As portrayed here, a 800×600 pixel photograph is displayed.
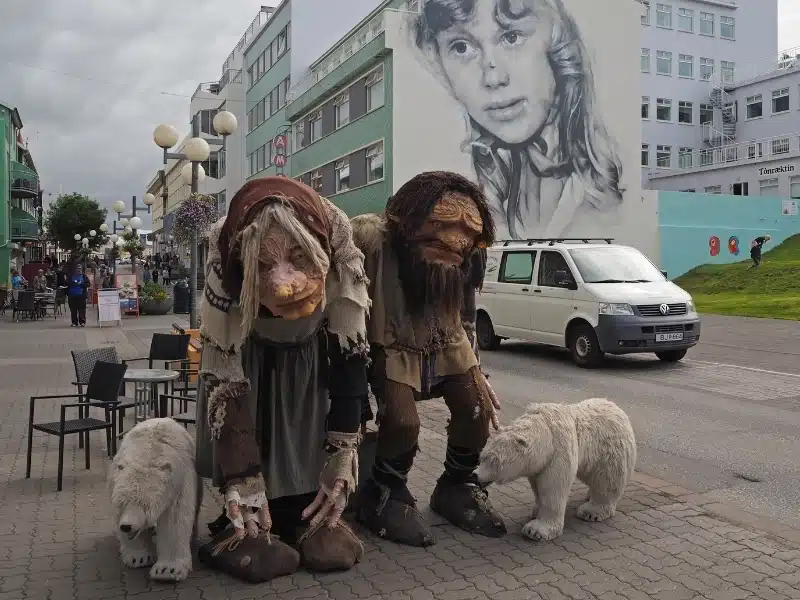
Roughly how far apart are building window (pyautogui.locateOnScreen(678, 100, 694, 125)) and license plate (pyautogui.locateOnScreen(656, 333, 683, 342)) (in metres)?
43.8

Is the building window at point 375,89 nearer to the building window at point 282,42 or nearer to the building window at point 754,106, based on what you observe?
the building window at point 282,42

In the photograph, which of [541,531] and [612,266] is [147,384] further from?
[612,266]

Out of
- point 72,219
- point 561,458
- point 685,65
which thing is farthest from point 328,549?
point 72,219

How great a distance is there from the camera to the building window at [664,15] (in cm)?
5125

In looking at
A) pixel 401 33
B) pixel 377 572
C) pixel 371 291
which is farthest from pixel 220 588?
pixel 401 33

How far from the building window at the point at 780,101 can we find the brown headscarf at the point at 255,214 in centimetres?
4961

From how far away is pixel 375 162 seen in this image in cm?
3247

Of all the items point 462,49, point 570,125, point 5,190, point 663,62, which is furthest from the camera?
point 663,62

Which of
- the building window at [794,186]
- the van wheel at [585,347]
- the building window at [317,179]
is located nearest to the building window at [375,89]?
the building window at [317,179]

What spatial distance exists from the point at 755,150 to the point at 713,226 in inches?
293

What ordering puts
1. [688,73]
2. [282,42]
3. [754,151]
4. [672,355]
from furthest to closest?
[688,73] < [282,42] < [754,151] < [672,355]

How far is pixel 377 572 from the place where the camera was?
3844 mm

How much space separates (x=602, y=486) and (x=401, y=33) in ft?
93.3

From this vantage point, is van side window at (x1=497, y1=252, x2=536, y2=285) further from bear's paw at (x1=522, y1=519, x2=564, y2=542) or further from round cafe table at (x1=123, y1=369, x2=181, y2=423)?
bear's paw at (x1=522, y1=519, x2=564, y2=542)
